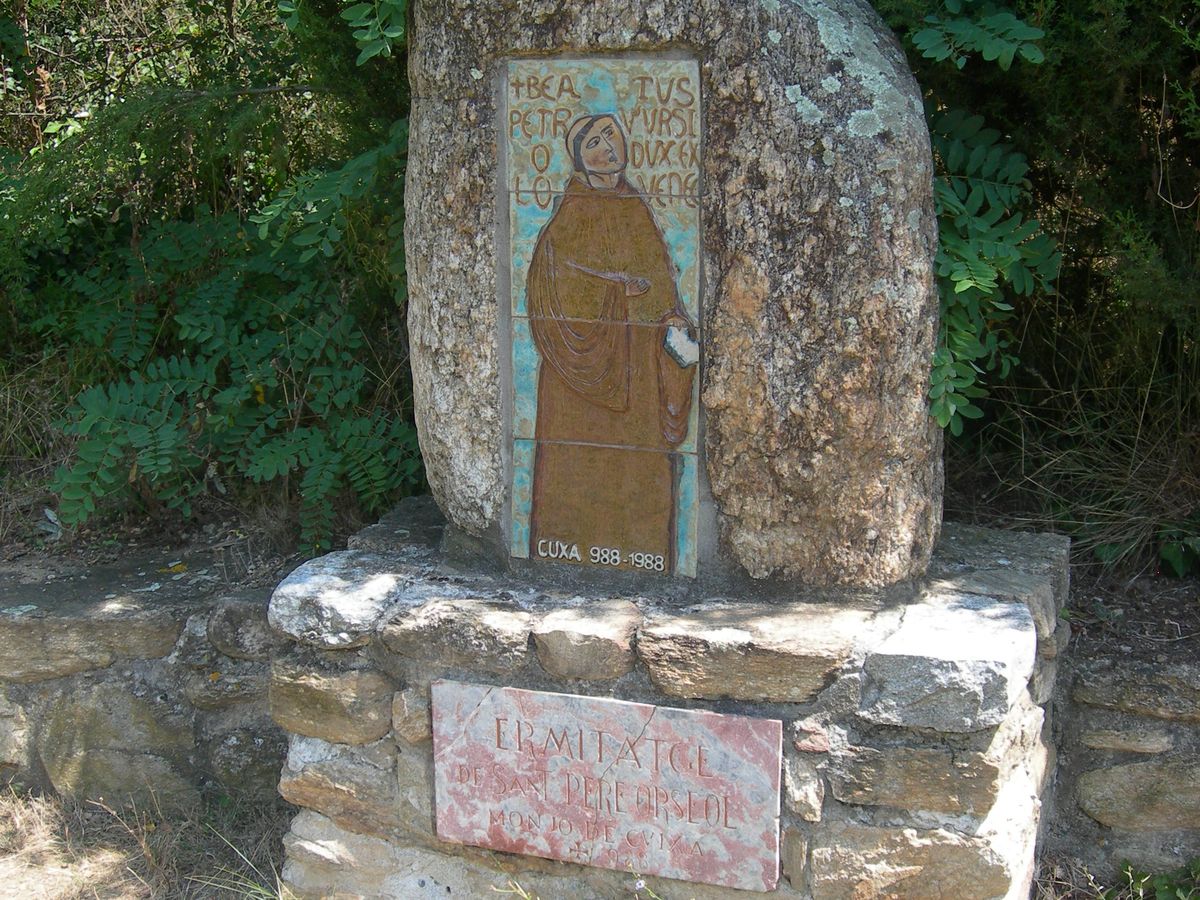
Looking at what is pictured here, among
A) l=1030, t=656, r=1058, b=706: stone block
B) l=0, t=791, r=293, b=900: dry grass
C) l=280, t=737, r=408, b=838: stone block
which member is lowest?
l=0, t=791, r=293, b=900: dry grass

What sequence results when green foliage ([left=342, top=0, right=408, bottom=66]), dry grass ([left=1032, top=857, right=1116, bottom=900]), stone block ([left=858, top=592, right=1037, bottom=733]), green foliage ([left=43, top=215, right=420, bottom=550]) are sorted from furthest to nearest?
green foliage ([left=43, top=215, right=420, bottom=550])
dry grass ([left=1032, top=857, right=1116, bottom=900])
green foliage ([left=342, top=0, right=408, bottom=66])
stone block ([left=858, top=592, right=1037, bottom=733])

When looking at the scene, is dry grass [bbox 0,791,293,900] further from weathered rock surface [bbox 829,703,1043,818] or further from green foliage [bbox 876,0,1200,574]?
green foliage [bbox 876,0,1200,574]

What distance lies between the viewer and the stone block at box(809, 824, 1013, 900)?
2492mm

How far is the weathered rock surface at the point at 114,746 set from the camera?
3.47m

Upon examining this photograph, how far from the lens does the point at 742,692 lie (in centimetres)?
254

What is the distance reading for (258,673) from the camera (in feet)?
11.1

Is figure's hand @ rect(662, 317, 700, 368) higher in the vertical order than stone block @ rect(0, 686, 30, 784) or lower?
higher

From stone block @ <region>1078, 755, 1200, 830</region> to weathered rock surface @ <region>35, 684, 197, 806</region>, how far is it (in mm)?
2370

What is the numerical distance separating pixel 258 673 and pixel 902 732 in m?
1.78

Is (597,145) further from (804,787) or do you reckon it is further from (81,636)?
(81,636)

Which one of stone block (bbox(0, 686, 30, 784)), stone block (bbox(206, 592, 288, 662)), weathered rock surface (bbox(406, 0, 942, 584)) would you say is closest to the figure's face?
weathered rock surface (bbox(406, 0, 942, 584))

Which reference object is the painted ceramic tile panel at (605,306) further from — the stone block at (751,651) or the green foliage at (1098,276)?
the green foliage at (1098,276)

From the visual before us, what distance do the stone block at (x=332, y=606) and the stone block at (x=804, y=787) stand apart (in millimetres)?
941

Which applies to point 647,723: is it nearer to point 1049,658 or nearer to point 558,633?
point 558,633
